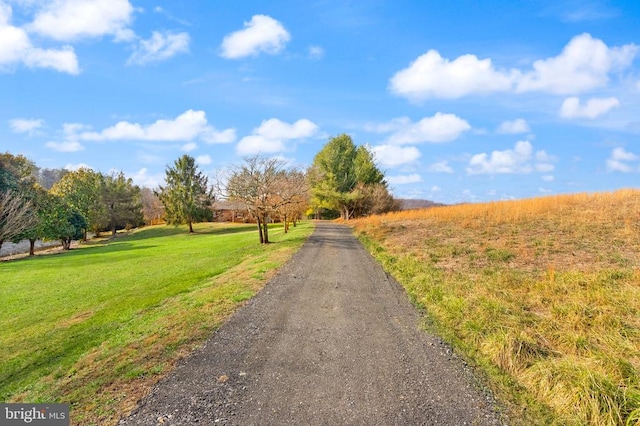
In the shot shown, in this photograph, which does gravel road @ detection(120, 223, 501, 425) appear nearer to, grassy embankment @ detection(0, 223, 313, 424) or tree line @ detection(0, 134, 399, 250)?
grassy embankment @ detection(0, 223, 313, 424)

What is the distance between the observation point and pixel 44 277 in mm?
19125

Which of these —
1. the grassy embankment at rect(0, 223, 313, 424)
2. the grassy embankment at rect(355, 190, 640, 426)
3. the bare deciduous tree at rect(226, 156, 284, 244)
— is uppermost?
the bare deciduous tree at rect(226, 156, 284, 244)

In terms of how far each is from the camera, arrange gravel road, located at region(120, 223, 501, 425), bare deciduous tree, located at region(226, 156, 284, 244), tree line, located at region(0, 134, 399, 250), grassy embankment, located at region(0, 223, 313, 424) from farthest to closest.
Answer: tree line, located at region(0, 134, 399, 250) → bare deciduous tree, located at region(226, 156, 284, 244) → grassy embankment, located at region(0, 223, 313, 424) → gravel road, located at region(120, 223, 501, 425)

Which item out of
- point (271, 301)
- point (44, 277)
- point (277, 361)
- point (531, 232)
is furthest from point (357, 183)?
point (277, 361)

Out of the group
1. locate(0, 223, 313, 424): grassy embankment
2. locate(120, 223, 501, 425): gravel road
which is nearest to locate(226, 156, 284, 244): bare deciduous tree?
locate(0, 223, 313, 424): grassy embankment

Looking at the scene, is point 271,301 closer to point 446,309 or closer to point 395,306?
point 395,306

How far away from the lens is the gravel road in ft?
15.2

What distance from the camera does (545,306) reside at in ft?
27.5

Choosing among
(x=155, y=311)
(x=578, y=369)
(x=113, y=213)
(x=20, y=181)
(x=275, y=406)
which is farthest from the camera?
(x=113, y=213)

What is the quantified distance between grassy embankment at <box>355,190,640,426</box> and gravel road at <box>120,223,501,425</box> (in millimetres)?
755

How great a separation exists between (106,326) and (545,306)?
11842 mm

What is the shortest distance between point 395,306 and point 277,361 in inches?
172

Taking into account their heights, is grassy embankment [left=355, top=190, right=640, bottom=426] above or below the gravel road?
above

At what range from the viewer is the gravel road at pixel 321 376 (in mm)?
4621
